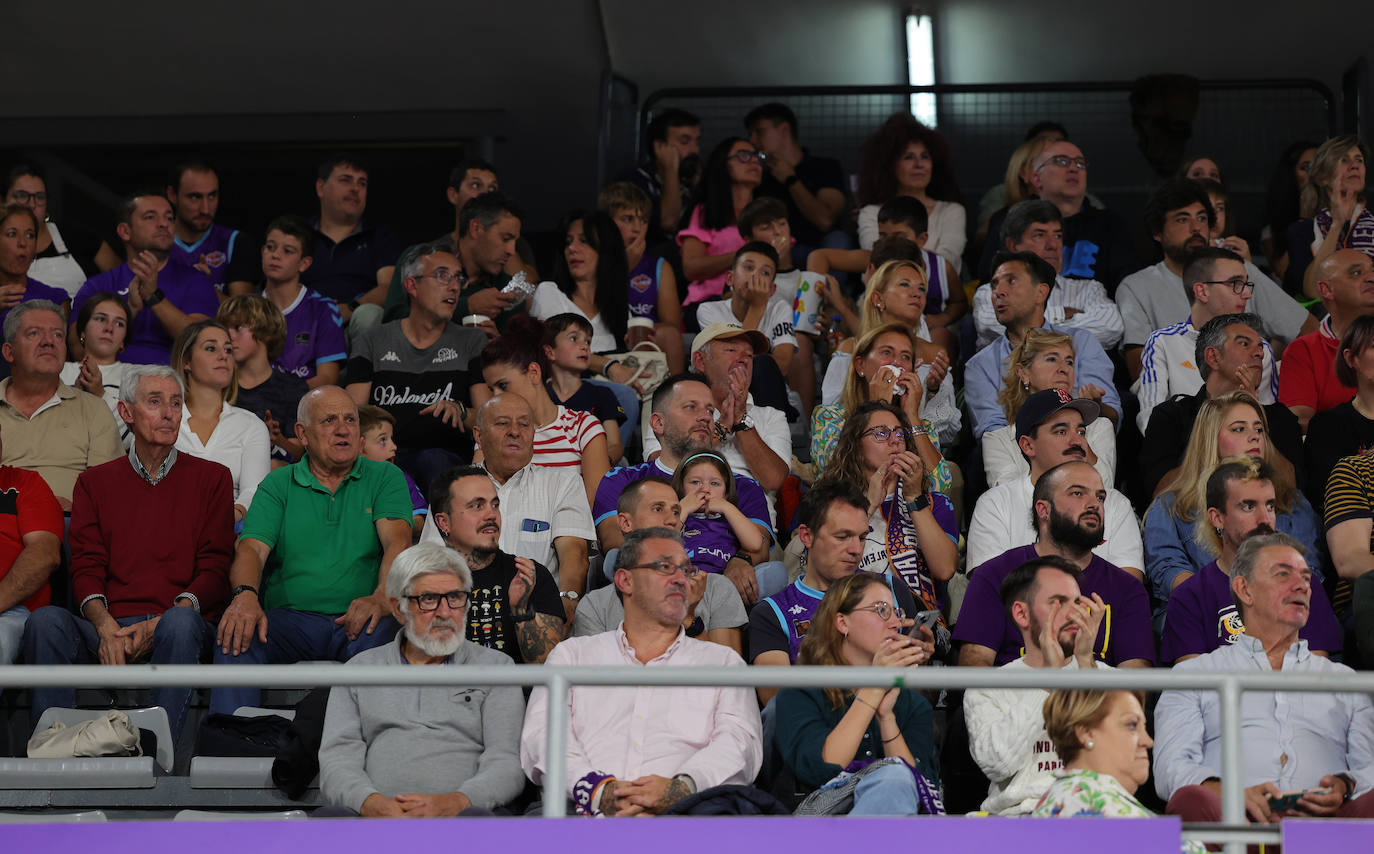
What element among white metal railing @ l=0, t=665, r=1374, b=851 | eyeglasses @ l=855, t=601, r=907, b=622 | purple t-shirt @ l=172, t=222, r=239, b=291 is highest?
purple t-shirt @ l=172, t=222, r=239, b=291

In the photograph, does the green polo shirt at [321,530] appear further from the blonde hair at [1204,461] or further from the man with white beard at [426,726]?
the blonde hair at [1204,461]

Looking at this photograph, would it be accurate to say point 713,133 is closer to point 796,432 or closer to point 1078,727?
point 796,432

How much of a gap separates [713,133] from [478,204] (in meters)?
2.56

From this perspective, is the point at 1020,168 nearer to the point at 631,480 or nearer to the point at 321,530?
the point at 631,480

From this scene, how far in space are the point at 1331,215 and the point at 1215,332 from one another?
201 centimetres

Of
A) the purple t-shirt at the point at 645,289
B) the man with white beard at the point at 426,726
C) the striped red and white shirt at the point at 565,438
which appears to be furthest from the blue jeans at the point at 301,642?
the purple t-shirt at the point at 645,289

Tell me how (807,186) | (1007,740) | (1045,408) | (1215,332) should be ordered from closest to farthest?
(1007,740) → (1045,408) → (1215,332) → (807,186)

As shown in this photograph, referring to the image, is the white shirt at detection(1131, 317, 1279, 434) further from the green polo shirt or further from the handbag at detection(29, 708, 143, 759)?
the handbag at detection(29, 708, 143, 759)

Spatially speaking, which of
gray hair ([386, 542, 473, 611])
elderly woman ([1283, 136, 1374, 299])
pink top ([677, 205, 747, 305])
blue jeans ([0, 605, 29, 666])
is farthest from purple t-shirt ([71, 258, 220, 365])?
elderly woman ([1283, 136, 1374, 299])

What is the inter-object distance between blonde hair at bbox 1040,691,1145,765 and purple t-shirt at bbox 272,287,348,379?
4.00 meters

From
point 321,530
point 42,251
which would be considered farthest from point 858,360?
point 42,251

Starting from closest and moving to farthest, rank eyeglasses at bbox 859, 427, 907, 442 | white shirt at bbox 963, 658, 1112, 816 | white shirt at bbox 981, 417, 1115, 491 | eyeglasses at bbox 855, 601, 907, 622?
white shirt at bbox 963, 658, 1112, 816
eyeglasses at bbox 855, 601, 907, 622
eyeglasses at bbox 859, 427, 907, 442
white shirt at bbox 981, 417, 1115, 491

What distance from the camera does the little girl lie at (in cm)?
542

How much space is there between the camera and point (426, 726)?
4.49 m
